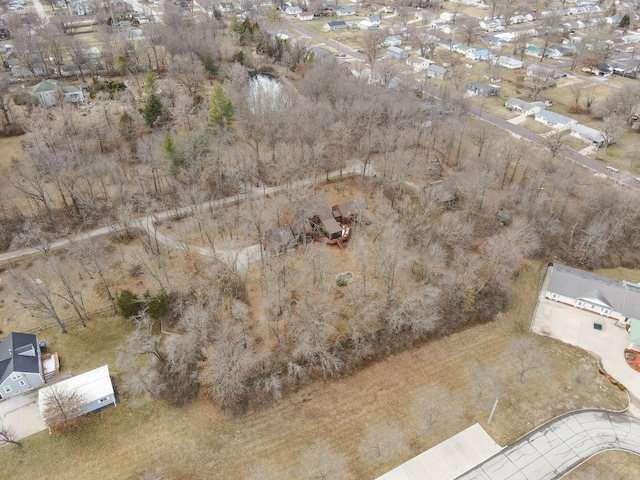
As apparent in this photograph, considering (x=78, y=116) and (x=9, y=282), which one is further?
(x=78, y=116)

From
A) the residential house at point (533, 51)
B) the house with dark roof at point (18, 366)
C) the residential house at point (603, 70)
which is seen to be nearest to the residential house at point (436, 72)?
the residential house at point (533, 51)

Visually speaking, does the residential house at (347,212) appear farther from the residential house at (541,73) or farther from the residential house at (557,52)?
the residential house at (557,52)

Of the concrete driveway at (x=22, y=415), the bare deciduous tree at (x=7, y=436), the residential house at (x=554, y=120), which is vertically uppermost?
the residential house at (x=554, y=120)

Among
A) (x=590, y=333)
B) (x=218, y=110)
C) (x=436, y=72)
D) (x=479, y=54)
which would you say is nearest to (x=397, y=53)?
(x=436, y=72)

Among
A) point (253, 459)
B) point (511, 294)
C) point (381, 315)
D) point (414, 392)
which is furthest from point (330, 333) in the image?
point (511, 294)

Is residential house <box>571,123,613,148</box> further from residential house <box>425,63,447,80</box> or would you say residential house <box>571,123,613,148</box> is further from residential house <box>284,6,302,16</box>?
residential house <box>284,6,302,16</box>

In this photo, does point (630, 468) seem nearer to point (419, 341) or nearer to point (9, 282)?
point (419, 341)

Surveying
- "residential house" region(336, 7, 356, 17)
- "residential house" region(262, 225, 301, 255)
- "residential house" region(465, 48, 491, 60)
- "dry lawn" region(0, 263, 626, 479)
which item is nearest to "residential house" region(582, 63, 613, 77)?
"residential house" region(465, 48, 491, 60)
